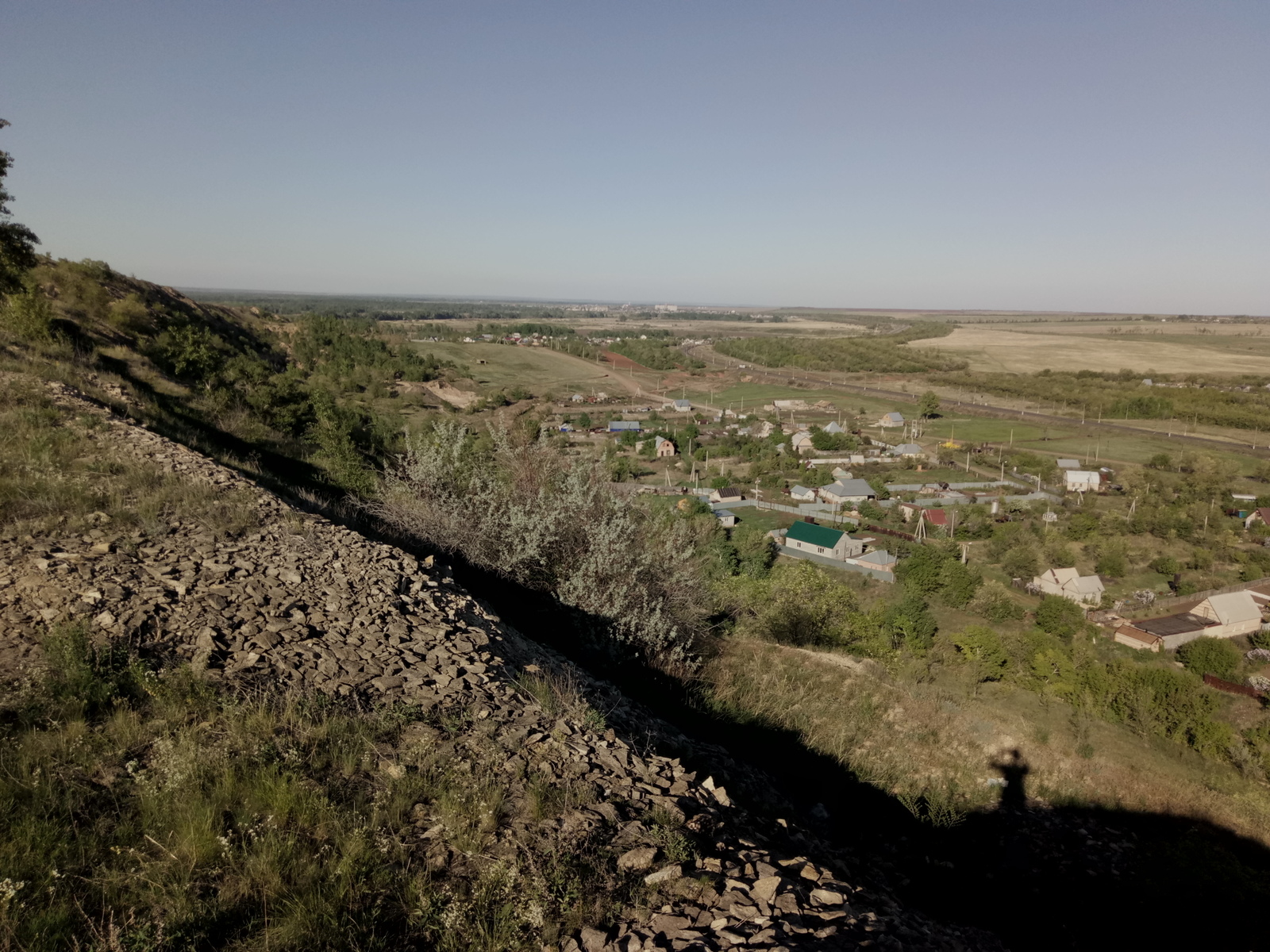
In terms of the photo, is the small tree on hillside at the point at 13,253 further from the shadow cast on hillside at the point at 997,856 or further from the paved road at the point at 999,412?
the paved road at the point at 999,412

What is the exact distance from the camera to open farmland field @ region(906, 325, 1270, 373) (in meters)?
87.9

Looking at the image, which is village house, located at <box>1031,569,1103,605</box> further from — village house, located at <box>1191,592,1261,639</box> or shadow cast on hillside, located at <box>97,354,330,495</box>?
shadow cast on hillside, located at <box>97,354,330,495</box>

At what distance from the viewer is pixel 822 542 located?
94.2 ft

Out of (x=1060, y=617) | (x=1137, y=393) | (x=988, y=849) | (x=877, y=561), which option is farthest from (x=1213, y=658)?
(x=1137, y=393)

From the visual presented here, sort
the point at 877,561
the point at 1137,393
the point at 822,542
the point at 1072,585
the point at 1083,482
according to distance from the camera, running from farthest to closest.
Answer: the point at 1137,393, the point at 1083,482, the point at 822,542, the point at 877,561, the point at 1072,585

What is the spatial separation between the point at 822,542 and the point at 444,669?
26.4 metres

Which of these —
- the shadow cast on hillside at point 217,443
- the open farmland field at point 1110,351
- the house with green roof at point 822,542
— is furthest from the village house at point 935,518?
the open farmland field at point 1110,351

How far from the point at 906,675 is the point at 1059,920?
8639 millimetres

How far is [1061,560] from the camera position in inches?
1074

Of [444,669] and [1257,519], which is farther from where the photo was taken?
[1257,519]

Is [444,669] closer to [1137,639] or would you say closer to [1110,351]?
[1137,639]

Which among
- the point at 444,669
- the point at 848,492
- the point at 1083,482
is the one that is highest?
the point at 444,669

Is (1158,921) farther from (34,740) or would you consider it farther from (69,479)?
(69,479)

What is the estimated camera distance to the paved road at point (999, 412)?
5125 cm
